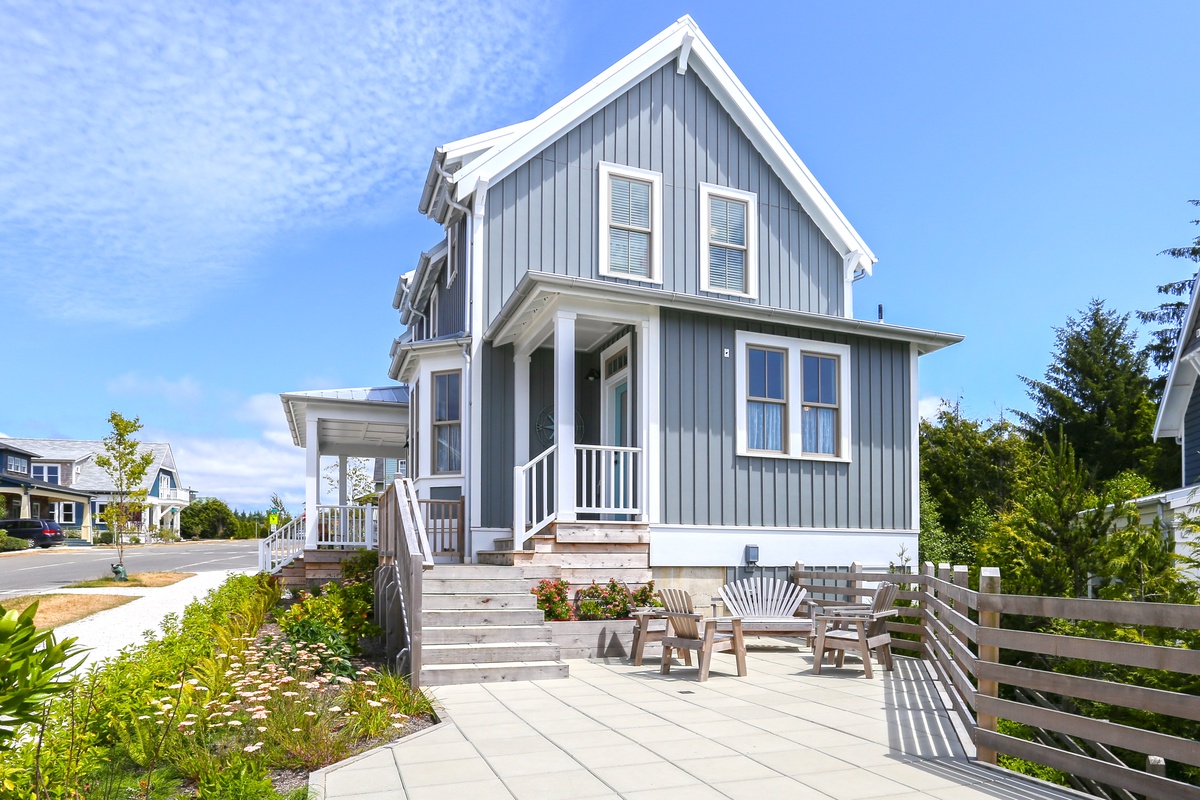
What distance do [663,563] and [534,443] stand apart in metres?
2.90

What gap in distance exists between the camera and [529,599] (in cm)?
998

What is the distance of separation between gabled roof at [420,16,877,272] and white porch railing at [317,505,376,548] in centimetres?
562

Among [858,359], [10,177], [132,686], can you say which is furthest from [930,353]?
[10,177]

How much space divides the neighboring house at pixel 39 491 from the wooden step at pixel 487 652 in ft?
154

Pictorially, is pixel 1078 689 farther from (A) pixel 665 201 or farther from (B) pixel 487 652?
(A) pixel 665 201

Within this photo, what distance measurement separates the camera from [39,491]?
1937 inches

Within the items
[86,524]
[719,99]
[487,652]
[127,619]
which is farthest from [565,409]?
[86,524]

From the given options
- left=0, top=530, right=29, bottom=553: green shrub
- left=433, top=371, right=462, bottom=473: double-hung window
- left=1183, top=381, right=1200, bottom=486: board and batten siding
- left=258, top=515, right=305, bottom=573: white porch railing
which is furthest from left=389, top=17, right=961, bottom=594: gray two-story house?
left=0, top=530, right=29, bottom=553: green shrub

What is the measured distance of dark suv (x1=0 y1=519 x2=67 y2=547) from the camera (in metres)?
44.0

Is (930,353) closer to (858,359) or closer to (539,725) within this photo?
(858,359)

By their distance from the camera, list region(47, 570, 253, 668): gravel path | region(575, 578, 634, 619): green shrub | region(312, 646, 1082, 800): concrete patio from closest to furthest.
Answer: region(312, 646, 1082, 800): concrete patio < region(575, 578, 634, 619): green shrub < region(47, 570, 253, 668): gravel path

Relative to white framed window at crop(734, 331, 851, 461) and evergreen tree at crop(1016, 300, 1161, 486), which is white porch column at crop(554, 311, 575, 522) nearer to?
white framed window at crop(734, 331, 851, 461)

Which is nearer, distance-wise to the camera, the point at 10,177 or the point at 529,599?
the point at 529,599

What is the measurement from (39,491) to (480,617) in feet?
162
